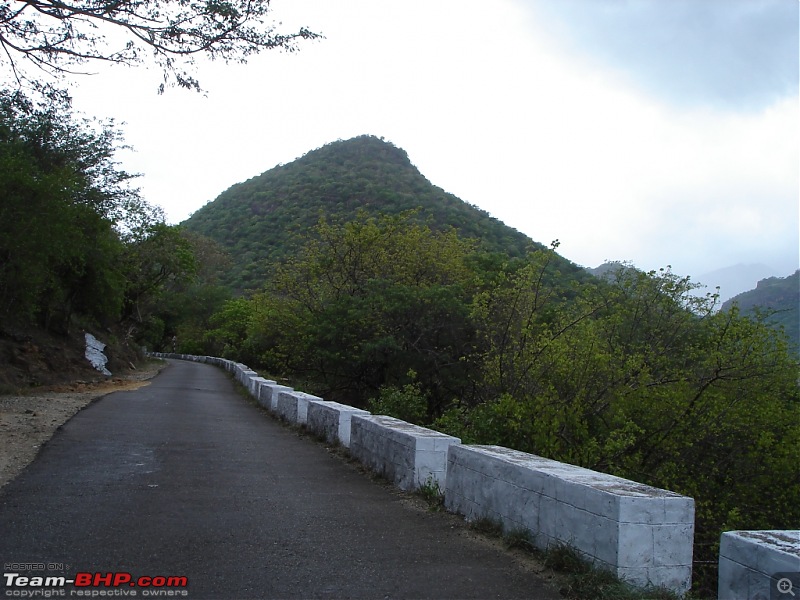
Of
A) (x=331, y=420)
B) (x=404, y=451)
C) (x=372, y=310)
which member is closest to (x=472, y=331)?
(x=372, y=310)

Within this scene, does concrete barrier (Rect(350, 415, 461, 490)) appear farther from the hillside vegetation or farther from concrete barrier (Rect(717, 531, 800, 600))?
concrete barrier (Rect(717, 531, 800, 600))

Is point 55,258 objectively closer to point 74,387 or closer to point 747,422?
point 74,387

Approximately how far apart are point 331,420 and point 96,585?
7845mm

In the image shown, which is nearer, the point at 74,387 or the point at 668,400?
the point at 668,400

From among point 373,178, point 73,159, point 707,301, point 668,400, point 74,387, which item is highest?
point 373,178

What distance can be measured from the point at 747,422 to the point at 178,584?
28.1ft

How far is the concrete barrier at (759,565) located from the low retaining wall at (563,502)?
1.90ft

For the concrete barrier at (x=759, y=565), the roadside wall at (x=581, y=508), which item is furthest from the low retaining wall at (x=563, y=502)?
the concrete barrier at (x=759, y=565)

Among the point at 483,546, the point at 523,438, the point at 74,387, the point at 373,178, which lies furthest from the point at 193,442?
the point at 373,178

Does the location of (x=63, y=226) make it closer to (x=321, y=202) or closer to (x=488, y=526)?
(x=488, y=526)

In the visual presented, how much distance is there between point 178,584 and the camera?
15.9ft

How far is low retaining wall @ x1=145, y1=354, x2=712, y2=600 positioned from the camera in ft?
15.5

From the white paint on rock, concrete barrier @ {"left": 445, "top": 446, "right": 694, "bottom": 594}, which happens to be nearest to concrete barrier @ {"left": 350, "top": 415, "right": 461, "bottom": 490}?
concrete barrier @ {"left": 445, "top": 446, "right": 694, "bottom": 594}

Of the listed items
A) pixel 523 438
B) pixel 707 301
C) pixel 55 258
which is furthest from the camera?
pixel 55 258
